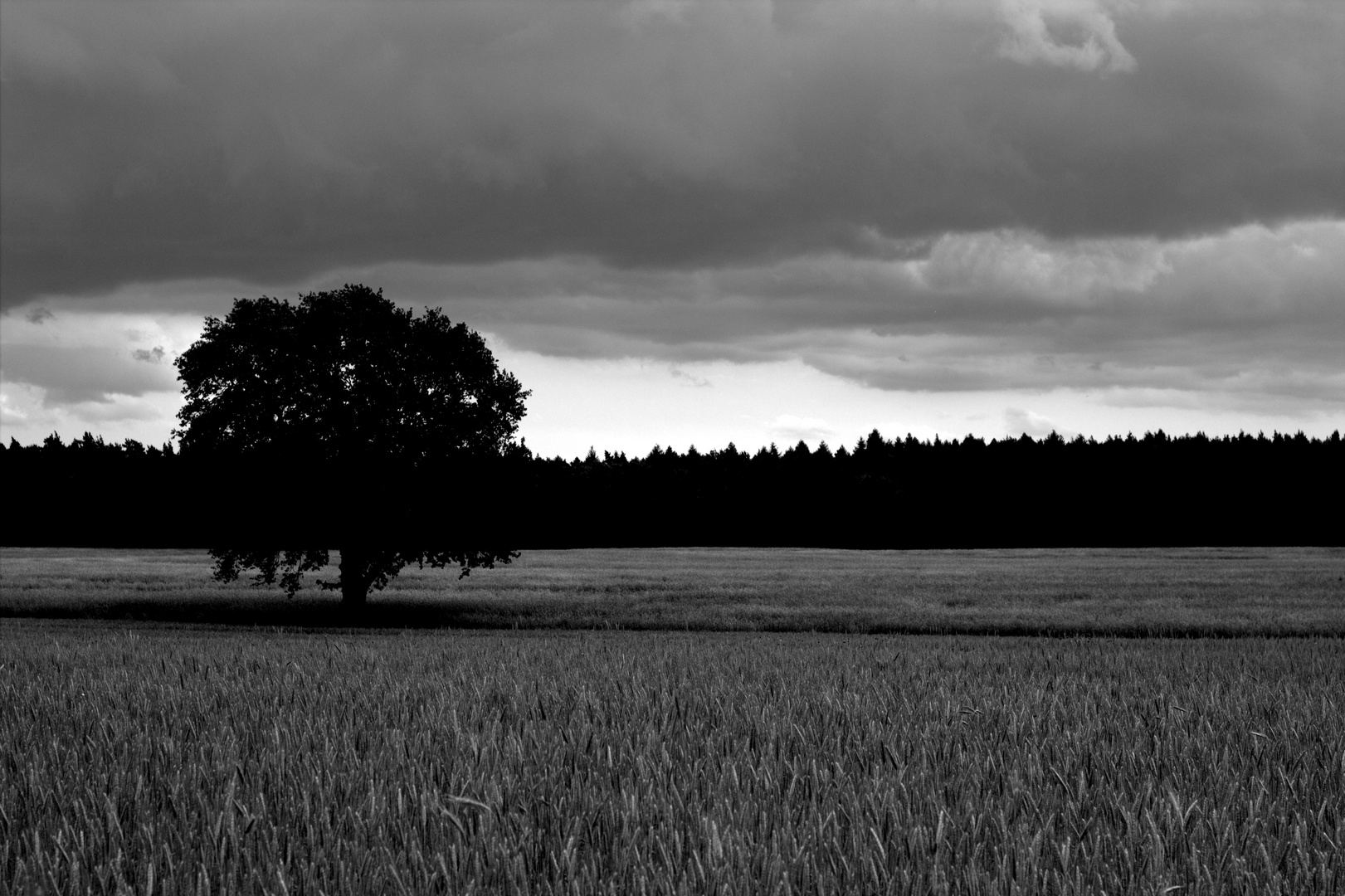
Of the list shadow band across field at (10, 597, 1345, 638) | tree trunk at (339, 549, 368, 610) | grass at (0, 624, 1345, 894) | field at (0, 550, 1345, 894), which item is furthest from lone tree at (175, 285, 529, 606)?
grass at (0, 624, 1345, 894)

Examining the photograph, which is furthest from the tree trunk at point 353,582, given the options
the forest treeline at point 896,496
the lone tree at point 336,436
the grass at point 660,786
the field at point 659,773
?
the forest treeline at point 896,496

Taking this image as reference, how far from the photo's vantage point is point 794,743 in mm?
6926

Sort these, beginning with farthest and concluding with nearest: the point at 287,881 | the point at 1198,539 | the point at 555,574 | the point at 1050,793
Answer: the point at 1198,539, the point at 555,574, the point at 1050,793, the point at 287,881

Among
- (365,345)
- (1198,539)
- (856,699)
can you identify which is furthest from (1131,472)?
(856,699)

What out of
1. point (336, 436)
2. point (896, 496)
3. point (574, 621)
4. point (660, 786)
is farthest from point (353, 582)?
point (896, 496)

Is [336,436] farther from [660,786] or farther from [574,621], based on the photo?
[660,786]

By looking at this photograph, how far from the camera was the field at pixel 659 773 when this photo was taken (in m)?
4.26

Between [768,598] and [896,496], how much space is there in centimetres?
7184

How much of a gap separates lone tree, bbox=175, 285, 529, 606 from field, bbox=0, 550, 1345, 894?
732 inches

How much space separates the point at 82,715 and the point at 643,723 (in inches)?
159

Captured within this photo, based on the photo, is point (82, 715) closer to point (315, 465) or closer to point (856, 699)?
point (856, 699)

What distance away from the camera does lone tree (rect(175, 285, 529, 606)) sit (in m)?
33.1

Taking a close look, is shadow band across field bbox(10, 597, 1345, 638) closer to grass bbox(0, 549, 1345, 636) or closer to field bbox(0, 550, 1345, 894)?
grass bbox(0, 549, 1345, 636)

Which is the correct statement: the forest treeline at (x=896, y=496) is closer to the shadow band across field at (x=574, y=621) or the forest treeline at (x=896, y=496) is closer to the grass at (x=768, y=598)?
the grass at (x=768, y=598)
